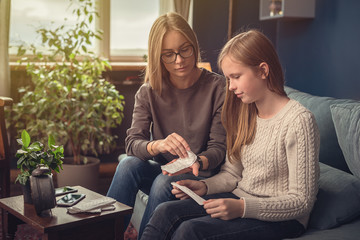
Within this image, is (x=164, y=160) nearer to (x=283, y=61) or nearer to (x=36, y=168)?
(x=36, y=168)

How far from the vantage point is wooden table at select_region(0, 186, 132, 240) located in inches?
61.9

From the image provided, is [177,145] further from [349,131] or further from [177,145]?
[349,131]

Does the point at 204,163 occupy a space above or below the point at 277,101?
below

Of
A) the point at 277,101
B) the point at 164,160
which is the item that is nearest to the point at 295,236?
the point at 277,101

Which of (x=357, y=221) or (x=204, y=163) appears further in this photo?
(x=204, y=163)

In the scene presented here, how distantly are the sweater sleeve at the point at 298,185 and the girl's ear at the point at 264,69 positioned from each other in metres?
0.21

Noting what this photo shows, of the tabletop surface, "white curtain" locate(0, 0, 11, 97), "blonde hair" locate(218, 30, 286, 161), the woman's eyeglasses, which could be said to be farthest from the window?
"blonde hair" locate(218, 30, 286, 161)

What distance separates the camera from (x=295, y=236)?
5.14 feet

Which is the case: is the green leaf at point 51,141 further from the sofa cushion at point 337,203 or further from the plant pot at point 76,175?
the plant pot at point 76,175

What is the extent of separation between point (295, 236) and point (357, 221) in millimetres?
249

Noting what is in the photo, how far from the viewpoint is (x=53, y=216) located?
5.41ft

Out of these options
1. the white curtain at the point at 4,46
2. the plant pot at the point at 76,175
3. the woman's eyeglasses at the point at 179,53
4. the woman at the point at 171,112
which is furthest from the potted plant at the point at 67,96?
the woman's eyeglasses at the point at 179,53

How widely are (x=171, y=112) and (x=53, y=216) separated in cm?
76

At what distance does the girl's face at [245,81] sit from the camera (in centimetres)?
162
